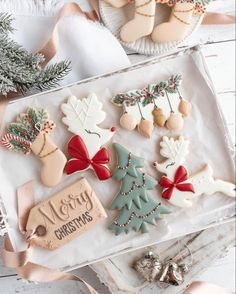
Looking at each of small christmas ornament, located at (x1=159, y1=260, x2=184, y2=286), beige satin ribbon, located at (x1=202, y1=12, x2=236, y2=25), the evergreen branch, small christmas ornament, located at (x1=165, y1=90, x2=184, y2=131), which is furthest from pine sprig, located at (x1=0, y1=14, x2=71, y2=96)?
small christmas ornament, located at (x1=159, y1=260, x2=184, y2=286)

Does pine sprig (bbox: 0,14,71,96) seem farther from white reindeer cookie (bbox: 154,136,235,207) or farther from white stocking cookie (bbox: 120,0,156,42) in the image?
white reindeer cookie (bbox: 154,136,235,207)

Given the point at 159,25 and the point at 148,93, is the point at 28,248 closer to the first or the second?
the point at 148,93

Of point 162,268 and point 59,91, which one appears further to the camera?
point 162,268

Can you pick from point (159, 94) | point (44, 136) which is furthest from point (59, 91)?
point (159, 94)

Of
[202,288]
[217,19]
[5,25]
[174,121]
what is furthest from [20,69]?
[202,288]

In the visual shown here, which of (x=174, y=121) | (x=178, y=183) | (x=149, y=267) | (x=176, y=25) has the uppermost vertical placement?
(x=176, y=25)

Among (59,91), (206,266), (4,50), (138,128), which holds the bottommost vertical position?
(206,266)

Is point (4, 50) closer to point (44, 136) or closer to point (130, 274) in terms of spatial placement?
point (44, 136)
